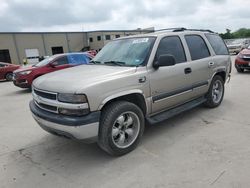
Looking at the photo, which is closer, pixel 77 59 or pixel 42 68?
pixel 42 68

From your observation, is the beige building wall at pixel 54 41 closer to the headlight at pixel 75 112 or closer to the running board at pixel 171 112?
the running board at pixel 171 112

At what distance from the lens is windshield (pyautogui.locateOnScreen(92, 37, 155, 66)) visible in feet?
13.6

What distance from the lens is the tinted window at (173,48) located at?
4.40 meters

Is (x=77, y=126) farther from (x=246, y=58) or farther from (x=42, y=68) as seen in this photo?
(x=246, y=58)

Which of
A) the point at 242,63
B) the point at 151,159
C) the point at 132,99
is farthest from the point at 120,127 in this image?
the point at 242,63

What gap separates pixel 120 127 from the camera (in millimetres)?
3768

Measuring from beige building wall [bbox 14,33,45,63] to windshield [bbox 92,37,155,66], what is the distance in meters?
37.2

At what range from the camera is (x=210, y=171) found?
10.4 feet

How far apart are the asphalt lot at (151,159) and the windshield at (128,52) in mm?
1391

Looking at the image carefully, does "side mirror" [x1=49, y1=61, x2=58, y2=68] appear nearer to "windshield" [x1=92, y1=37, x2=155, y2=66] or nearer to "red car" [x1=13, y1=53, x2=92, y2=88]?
"red car" [x1=13, y1=53, x2=92, y2=88]

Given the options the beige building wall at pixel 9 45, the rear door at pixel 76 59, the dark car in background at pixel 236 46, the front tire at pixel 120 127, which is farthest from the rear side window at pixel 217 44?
the beige building wall at pixel 9 45

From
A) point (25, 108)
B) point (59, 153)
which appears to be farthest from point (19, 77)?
point (59, 153)

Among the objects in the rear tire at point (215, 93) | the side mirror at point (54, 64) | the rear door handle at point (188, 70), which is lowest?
the rear tire at point (215, 93)

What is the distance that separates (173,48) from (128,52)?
0.89 m
